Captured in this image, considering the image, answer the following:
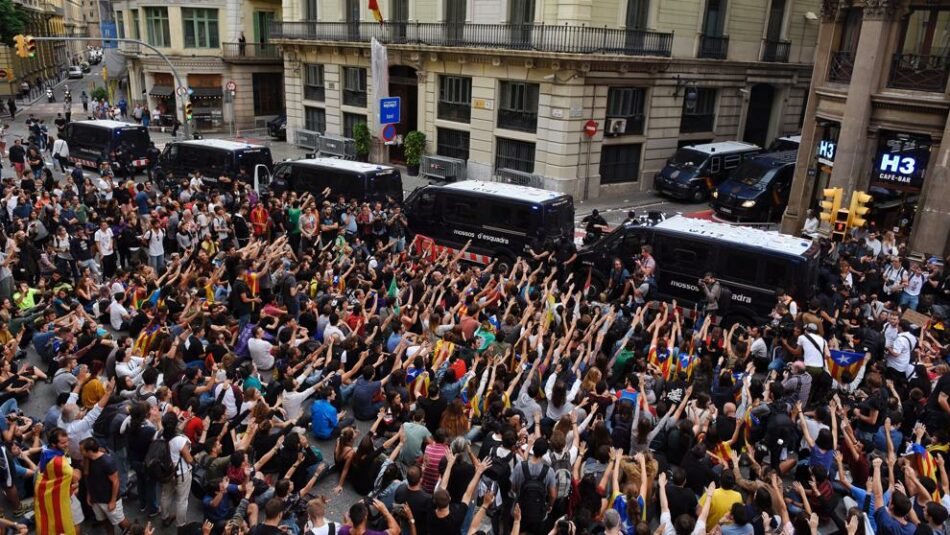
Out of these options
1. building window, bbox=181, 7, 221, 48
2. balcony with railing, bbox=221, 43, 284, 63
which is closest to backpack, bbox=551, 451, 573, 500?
balcony with railing, bbox=221, 43, 284, 63

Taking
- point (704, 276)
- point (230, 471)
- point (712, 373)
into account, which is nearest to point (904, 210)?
point (704, 276)

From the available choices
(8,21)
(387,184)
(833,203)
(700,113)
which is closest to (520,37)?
(700,113)

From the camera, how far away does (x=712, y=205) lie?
25.5 meters

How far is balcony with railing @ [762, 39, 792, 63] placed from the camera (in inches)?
1260

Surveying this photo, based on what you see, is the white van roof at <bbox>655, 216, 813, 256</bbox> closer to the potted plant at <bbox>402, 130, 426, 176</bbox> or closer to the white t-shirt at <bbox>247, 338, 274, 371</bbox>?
the white t-shirt at <bbox>247, 338, 274, 371</bbox>

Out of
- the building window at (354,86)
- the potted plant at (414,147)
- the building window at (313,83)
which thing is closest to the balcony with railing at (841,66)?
the potted plant at (414,147)

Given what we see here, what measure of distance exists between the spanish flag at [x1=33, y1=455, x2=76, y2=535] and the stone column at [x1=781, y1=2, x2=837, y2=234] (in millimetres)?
20318

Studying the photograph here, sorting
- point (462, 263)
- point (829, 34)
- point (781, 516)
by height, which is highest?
point (829, 34)

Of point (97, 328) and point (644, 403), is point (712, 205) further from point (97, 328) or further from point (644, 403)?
point (97, 328)

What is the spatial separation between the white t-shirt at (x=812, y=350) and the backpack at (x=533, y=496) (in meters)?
5.51

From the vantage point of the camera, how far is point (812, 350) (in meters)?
10.8

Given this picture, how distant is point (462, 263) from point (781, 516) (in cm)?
1199

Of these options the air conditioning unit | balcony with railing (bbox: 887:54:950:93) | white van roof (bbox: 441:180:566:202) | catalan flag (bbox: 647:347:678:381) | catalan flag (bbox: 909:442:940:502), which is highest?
balcony with railing (bbox: 887:54:950:93)

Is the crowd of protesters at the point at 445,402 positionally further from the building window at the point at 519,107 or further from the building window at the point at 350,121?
the building window at the point at 350,121
